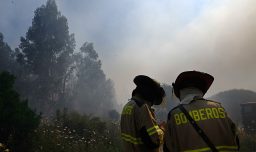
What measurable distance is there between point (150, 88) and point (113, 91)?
168 feet

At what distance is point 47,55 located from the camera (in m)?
43.1

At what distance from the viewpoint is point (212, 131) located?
3.43m

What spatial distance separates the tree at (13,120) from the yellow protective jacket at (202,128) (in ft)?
24.0

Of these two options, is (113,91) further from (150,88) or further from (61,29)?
(150,88)

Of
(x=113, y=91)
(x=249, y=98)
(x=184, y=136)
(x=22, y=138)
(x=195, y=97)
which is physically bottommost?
(x=184, y=136)

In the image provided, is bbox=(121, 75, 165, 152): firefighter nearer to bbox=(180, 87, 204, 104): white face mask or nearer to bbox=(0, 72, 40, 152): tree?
bbox=(180, 87, 204, 104): white face mask

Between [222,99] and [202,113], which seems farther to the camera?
[222,99]

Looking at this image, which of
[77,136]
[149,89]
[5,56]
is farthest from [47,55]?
[149,89]

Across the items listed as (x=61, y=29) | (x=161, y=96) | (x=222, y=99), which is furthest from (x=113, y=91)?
(x=161, y=96)

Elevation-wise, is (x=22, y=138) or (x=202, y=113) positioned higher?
(x=22, y=138)

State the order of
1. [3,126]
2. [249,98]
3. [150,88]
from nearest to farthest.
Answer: [150,88], [3,126], [249,98]

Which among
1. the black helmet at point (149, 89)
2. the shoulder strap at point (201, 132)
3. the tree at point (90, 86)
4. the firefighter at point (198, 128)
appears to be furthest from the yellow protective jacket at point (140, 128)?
the tree at point (90, 86)

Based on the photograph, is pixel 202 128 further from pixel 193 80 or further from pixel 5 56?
pixel 5 56

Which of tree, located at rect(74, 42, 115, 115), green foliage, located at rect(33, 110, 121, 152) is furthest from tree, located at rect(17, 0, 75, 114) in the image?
green foliage, located at rect(33, 110, 121, 152)
